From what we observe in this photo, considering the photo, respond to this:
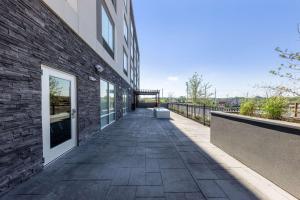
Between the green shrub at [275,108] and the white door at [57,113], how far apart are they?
5112 millimetres

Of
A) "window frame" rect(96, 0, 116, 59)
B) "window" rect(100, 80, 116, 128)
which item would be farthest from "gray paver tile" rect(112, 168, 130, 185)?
"window frame" rect(96, 0, 116, 59)

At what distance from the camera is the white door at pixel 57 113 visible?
3.32 m

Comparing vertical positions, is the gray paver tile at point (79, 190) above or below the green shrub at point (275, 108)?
below

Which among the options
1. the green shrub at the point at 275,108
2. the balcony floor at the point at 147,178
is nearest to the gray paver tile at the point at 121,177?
the balcony floor at the point at 147,178

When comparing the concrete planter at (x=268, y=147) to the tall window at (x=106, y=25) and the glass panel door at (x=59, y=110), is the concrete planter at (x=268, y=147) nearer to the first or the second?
the glass panel door at (x=59, y=110)

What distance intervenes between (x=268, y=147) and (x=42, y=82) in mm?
4700

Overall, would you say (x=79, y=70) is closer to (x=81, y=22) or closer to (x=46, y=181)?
(x=81, y=22)

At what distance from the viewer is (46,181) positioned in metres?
2.70

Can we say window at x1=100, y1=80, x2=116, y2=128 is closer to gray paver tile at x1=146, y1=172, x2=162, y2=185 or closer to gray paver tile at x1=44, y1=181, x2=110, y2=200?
gray paver tile at x1=44, y1=181, x2=110, y2=200

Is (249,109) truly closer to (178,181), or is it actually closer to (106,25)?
(178,181)

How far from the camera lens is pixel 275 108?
341 centimetres

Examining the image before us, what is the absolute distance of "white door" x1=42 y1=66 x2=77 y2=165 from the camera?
3.32 metres

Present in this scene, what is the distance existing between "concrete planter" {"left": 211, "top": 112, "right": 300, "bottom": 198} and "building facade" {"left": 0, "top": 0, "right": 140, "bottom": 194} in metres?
4.43

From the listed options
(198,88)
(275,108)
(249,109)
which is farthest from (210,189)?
(198,88)
